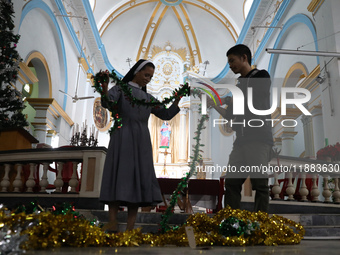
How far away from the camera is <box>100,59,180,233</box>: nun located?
2.56 metres

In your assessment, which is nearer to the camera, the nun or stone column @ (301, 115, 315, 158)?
the nun

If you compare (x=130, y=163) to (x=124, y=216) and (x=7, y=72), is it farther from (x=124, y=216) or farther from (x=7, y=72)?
(x=7, y=72)

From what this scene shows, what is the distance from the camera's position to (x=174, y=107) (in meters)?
2.89

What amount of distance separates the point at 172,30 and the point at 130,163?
1566 centimetres

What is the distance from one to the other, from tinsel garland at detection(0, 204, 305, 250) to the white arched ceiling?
1437 centimetres

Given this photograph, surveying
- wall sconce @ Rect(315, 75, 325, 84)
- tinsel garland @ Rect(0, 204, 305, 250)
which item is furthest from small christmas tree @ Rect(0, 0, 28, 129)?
wall sconce @ Rect(315, 75, 325, 84)

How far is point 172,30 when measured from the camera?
683 inches

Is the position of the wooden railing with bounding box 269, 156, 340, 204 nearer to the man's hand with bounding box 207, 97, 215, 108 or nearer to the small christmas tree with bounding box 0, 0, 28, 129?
the man's hand with bounding box 207, 97, 215, 108

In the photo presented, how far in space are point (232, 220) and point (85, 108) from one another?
11.9 m

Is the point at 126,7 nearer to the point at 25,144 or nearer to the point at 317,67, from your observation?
the point at 317,67

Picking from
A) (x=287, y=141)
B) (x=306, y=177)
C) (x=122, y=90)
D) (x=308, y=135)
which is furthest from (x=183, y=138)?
(x=122, y=90)

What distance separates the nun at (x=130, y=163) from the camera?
256 centimetres

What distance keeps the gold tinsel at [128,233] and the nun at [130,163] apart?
1.07 ft

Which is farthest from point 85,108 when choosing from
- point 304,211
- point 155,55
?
point 304,211
